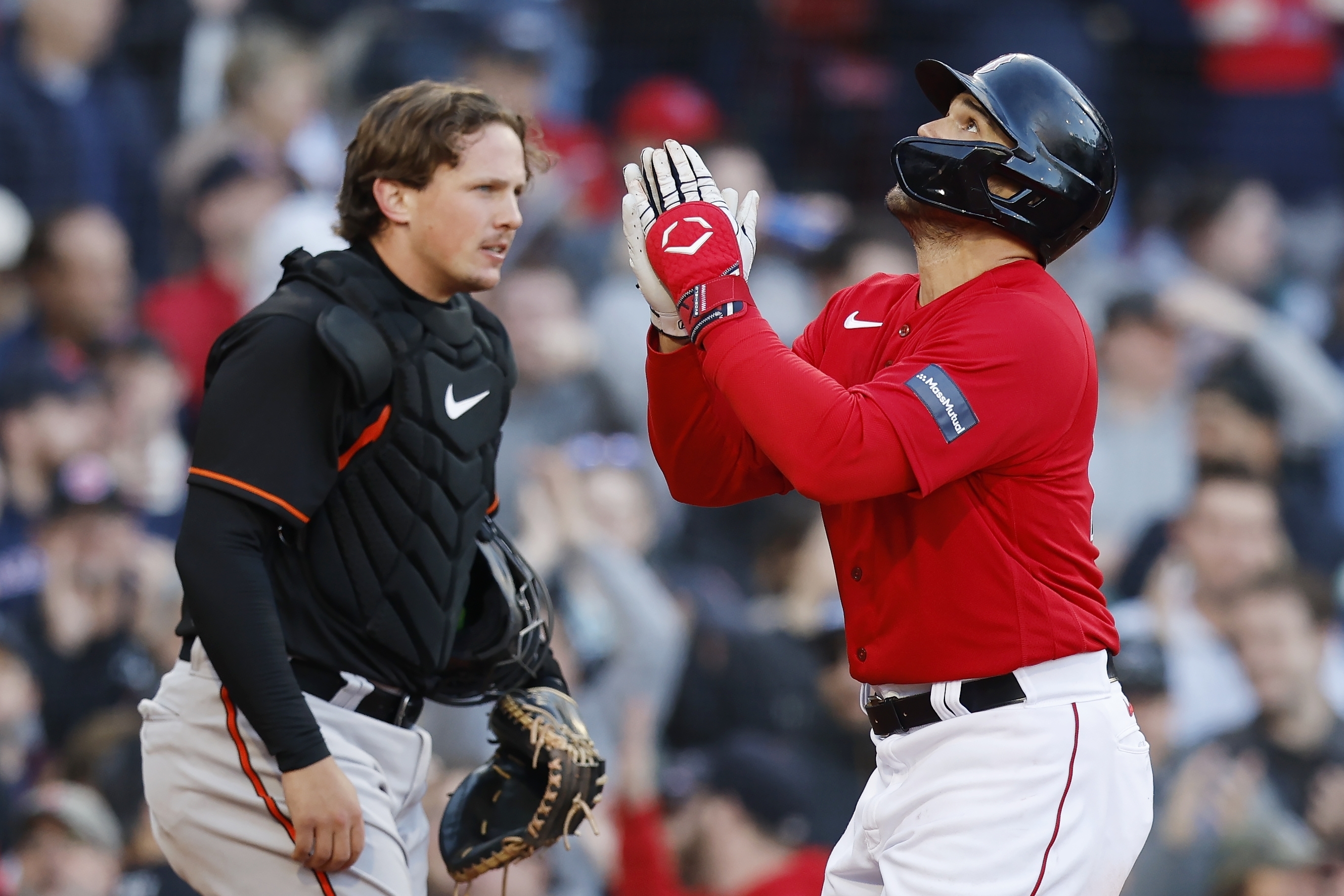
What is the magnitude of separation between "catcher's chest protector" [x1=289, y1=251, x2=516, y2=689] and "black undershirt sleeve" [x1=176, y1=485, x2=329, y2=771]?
181mm

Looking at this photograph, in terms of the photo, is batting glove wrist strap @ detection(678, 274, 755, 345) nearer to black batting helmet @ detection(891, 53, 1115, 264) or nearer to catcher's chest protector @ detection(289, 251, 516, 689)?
black batting helmet @ detection(891, 53, 1115, 264)

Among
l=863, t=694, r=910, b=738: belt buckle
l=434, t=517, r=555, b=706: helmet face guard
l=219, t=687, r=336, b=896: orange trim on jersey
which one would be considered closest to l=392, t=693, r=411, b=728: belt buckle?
l=434, t=517, r=555, b=706: helmet face guard

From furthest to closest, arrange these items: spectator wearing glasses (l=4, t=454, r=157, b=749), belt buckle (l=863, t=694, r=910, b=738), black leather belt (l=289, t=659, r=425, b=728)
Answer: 1. spectator wearing glasses (l=4, t=454, r=157, b=749)
2. black leather belt (l=289, t=659, r=425, b=728)
3. belt buckle (l=863, t=694, r=910, b=738)

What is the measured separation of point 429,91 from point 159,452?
9.37ft

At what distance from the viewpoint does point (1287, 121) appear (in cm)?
846

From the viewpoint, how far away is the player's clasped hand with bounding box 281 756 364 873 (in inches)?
101

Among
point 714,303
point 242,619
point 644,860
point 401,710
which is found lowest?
point 644,860

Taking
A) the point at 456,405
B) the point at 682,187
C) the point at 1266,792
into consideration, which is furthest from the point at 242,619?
the point at 1266,792

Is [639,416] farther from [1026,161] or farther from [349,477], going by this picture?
[1026,161]

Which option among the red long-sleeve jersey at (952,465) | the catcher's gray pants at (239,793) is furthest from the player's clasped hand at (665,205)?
the catcher's gray pants at (239,793)

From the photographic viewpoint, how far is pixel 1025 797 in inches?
97.7

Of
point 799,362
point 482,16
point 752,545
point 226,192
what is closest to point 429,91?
point 799,362

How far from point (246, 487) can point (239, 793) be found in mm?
539

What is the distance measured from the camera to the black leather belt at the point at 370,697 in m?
2.74
